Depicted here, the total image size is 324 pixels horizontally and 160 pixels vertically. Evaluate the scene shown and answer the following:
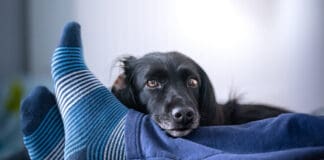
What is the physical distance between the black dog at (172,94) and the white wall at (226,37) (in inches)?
20.3

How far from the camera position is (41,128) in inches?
31.1

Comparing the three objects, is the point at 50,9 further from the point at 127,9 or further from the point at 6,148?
the point at 6,148

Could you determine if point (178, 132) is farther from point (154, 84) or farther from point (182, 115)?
point (154, 84)

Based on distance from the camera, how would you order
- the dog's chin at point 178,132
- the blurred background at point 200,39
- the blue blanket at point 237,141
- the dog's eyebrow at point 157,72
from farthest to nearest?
1. the blurred background at point 200,39
2. the dog's eyebrow at point 157,72
3. the dog's chin at point 178,132
4. the blue blanket at point 237,141

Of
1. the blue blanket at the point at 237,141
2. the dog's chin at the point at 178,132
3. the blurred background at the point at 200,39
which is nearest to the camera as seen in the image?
the blue blanket at the point at 237,141

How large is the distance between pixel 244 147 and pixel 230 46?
103 centimetres

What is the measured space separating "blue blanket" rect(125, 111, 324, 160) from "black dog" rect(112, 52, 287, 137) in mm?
101

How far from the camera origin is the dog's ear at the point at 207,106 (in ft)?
3.59

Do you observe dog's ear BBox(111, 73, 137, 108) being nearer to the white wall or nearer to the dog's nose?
the dog's nose

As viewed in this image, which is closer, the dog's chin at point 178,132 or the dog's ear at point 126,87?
the dog's chin at point 178,132

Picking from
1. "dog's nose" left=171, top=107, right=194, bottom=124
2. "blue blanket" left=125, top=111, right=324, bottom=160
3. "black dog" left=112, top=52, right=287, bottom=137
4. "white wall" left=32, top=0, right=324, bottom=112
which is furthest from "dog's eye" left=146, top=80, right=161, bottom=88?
"white wall" left=32, top=0, right=324, bottom=112

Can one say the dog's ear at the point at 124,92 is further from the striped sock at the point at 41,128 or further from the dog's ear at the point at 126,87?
the striped sock at the point at 41,128

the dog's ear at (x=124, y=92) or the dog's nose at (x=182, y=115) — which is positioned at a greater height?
Result: the dog's nose at (x=182, y=115)

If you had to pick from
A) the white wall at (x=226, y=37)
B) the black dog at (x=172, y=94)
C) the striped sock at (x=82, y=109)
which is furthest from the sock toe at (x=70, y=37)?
the white wall at (x=226, y=37)
